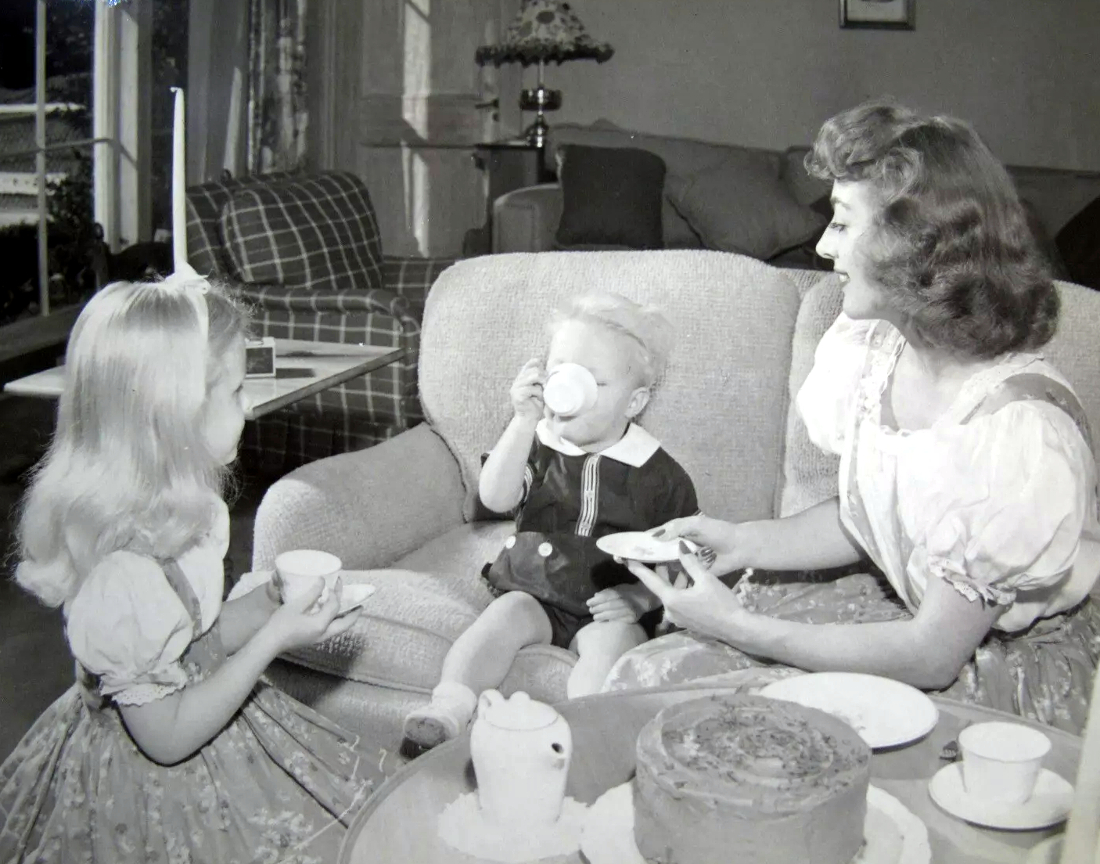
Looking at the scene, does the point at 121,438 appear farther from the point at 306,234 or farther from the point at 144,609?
the point at 306,234

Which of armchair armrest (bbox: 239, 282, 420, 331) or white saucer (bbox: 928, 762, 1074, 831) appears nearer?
white saucer (bbox: 928, 762, 1074, 831)

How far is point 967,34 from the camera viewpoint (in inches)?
195

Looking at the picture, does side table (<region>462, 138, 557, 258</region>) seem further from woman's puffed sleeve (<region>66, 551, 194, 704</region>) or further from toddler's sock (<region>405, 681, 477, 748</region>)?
woman's puffed sleeve (<region>66, 551, 194, 704</region>)

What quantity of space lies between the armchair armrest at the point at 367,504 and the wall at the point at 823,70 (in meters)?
3.05

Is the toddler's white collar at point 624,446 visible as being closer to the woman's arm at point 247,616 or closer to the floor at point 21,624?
the woman's arm at point 247,616

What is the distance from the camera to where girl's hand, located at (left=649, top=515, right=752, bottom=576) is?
1.66 m

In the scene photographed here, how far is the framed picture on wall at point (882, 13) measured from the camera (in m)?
5.14

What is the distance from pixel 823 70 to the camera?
17.4 ft

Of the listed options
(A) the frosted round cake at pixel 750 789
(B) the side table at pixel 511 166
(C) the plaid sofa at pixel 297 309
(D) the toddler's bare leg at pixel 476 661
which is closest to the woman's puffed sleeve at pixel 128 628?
(D) the toddler's bare leg at pixel 476 661

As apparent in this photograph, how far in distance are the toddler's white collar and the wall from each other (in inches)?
119

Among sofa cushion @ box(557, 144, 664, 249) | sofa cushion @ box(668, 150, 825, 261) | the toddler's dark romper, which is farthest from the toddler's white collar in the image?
sofa cushion @ box(557, 144, 664, 249)

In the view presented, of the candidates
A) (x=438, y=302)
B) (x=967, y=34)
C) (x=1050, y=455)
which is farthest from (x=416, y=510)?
(x=967, y=34)

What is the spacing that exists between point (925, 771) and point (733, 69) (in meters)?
4.74

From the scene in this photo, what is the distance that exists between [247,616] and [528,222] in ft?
11.9
